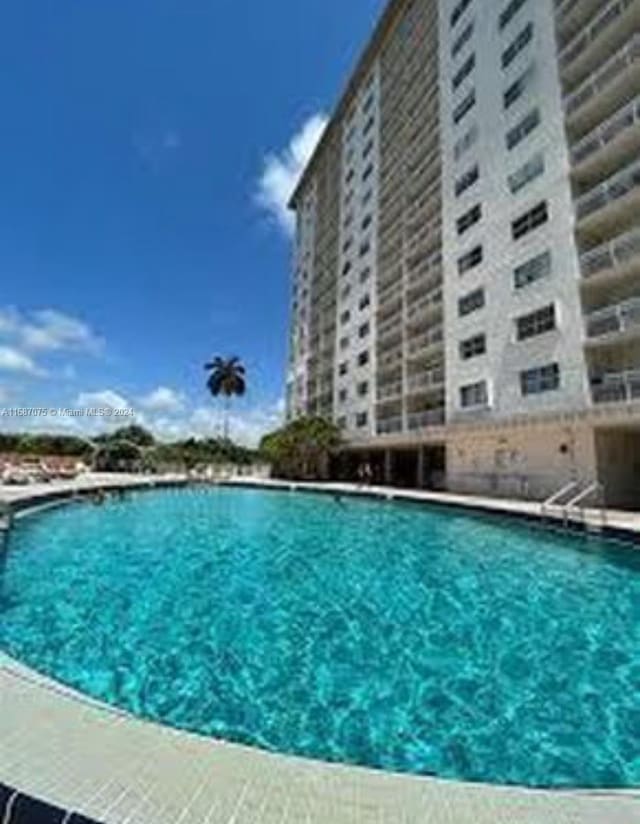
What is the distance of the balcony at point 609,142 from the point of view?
76.4 ft

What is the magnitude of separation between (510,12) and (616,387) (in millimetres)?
21816

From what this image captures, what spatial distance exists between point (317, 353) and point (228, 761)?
190 feet

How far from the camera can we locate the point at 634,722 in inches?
219

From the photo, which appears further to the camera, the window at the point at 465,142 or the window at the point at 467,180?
the window at the point at 465,142

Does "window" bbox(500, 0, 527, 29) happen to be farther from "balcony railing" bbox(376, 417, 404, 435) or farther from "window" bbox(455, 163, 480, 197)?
"balcony railing" bbox(376, 417, 404, 435)

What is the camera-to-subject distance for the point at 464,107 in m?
35.7

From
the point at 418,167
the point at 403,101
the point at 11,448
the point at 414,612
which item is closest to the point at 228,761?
the point at 414,612

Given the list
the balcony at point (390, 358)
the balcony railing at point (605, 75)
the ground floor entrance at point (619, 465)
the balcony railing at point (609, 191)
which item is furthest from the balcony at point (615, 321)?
the balcony at point (390, 358)

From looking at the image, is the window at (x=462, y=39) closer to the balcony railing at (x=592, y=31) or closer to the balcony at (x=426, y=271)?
the balcony railing at (x=592, y=31)

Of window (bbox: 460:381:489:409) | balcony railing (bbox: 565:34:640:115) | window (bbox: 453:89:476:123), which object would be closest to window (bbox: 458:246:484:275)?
window (bbox: 460:381:489:409)

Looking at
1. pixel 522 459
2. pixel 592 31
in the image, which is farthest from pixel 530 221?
pixel 522 459

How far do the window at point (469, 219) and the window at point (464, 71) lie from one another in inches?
344

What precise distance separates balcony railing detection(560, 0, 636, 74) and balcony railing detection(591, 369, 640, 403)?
14.2 m

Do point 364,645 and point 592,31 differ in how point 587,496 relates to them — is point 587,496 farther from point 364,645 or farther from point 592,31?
point 592,31
